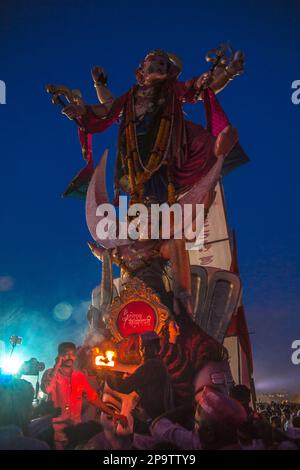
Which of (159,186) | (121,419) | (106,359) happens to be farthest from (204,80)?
(121,419)

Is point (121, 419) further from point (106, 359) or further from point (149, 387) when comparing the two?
point (106, 359)

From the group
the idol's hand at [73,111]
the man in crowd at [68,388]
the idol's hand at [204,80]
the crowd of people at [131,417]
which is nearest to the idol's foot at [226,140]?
the idol's hand at [204,80]

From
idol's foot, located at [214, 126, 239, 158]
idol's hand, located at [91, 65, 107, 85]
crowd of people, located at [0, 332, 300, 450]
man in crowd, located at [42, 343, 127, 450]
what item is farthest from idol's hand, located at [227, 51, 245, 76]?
man in crowd, located at [42, 343, 127, 450]

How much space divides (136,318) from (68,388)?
1.62 metres

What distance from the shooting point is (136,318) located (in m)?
6.75

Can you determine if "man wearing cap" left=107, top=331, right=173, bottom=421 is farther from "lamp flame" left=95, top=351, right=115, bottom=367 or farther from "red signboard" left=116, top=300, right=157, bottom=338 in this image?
"red signboard" left=116, top=300, right=157, bottom=338

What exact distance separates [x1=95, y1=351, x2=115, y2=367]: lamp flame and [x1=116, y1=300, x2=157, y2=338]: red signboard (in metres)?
0.39

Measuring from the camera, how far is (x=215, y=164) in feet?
23.9

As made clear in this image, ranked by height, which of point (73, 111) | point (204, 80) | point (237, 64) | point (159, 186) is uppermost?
point (237, 64)

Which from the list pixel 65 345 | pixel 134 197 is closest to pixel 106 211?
pixel 134 197

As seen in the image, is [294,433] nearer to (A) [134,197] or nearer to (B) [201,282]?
(B) [201,282]

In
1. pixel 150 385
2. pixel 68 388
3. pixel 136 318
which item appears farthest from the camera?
pixel 136 318

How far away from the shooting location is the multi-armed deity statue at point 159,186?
6.47 meters

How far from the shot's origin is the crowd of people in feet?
15.4
